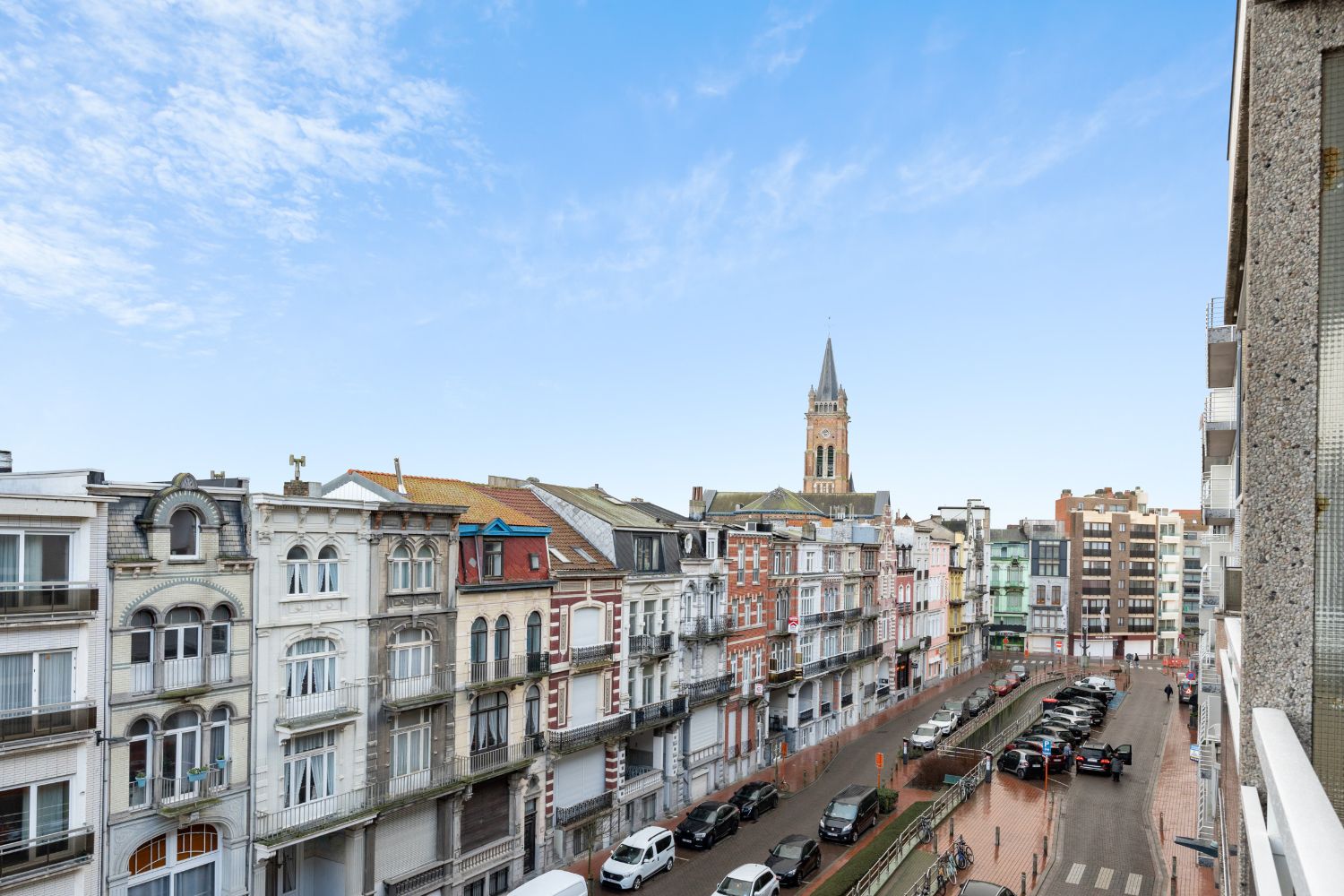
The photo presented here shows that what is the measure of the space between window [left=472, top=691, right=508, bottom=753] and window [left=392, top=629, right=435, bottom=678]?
2466 millimetres

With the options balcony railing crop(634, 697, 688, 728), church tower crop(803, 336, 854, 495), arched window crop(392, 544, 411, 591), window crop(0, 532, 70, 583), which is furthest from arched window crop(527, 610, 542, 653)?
church tower crop(803, 336, 854, 495)

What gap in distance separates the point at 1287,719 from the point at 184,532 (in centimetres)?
2369

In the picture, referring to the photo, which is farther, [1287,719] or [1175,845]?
[1175,845]

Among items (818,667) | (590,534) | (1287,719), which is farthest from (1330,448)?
(818,667)

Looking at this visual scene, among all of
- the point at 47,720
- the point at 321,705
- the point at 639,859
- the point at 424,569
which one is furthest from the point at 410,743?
the point at 47,720

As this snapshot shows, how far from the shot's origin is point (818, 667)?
182 feet

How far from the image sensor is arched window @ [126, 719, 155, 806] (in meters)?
22.0

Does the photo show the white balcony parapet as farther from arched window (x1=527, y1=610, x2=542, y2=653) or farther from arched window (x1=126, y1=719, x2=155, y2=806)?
arched window (x1=527, y1=610, x2=542, y2=653)

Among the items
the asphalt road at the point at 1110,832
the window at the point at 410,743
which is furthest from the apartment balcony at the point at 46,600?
the asphalt road at the point at 1110,832

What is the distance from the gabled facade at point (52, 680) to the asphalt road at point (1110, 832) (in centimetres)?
2979

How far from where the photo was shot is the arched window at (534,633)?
3338 centimetres

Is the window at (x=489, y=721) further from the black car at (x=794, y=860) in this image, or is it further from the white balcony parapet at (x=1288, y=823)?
the white balcony parapet at (x=1288, y=823)

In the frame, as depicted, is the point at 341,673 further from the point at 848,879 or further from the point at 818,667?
the point at 818,667

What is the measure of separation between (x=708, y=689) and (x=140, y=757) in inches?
1043
